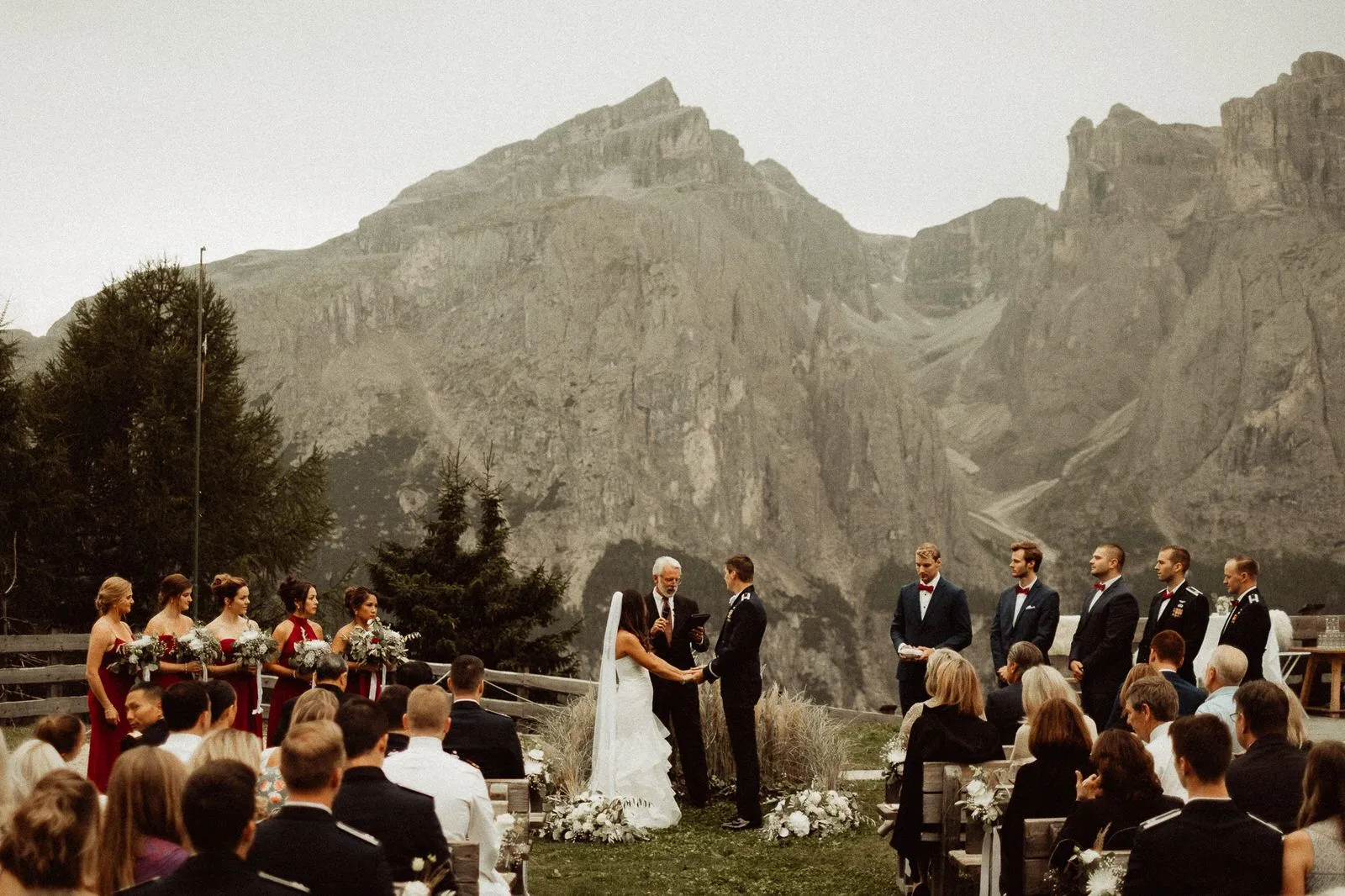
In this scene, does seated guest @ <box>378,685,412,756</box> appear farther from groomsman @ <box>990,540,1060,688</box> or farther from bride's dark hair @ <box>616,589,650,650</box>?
groomsman @ <box>990,540,1060,688</box>

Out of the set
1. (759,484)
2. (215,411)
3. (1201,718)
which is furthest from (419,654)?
(759,484)

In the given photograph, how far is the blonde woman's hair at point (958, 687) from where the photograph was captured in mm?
6859

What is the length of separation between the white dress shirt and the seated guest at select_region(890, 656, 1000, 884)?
8.16 feet

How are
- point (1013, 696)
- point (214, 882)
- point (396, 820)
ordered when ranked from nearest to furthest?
1. point (214, 882)
2. point (396, 820)
3. point (1013, 696)

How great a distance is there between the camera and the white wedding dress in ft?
32.0

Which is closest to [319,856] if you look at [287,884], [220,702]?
[287,884]

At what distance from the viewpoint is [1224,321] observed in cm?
11406

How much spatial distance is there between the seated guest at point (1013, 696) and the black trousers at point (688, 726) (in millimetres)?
2890

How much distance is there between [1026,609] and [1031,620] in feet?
0.32

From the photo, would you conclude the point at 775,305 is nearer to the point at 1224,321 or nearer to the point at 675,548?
the point at 675,548

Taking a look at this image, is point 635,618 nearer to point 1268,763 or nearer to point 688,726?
point 688,726

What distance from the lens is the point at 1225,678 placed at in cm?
675

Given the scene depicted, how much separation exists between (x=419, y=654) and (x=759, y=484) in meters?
90.0

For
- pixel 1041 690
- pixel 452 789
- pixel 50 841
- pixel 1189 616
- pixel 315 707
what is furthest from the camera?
pixel 1189 616
